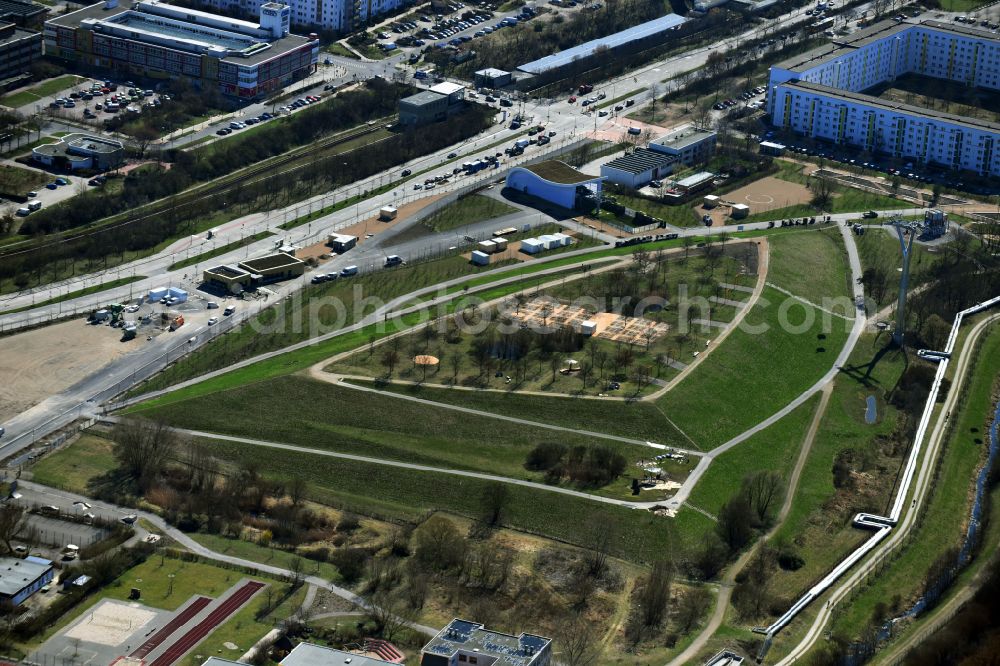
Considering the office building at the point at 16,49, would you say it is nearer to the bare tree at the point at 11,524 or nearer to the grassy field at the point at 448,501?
the grassy field at the point at 448,501

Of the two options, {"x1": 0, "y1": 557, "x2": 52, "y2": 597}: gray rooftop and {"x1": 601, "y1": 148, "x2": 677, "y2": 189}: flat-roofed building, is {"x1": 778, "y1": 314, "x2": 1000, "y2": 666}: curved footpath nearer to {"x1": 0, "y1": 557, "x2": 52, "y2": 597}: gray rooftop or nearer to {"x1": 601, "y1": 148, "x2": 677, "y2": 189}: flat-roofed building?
{"x1": 601, "y1": 148, "x2": 677, "y2": 189}: flat-roofed building

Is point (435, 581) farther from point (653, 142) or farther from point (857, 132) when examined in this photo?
point (857, 132)

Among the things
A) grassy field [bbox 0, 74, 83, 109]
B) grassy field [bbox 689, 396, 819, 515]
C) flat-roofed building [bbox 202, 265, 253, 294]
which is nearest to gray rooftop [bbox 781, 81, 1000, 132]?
grassy field [bbox 689, 396, 819, 515]

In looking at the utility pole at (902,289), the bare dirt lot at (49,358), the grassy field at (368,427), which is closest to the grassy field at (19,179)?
the bare dirt lot at (49,358)

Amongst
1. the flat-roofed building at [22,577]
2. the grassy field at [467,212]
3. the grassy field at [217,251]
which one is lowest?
the flat-roofed building at [22,577]

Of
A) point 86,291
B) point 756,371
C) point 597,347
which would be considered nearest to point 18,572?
point 86,291

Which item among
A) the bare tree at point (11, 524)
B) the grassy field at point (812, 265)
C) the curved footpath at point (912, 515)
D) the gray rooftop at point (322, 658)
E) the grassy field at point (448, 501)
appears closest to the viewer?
the gray rooftop at point (322, 658)

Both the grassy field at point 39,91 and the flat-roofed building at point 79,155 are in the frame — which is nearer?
the flat-roofed building at point 79,155

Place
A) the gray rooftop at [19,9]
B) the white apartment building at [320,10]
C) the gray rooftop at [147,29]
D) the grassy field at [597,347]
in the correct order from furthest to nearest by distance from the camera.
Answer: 1. the white apartment building at [320,10]
2. the gray rooftop at [19,9]
3. the gray rooftop at [147,29]
4. the grassy field at [597,347]
